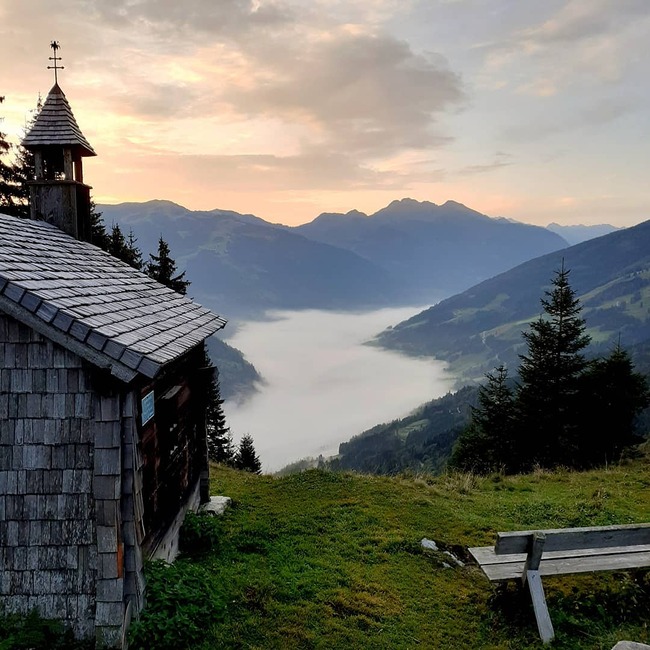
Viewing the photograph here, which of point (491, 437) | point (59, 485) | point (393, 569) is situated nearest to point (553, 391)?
point (491, 437)

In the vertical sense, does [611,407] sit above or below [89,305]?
below

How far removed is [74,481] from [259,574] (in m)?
3.88

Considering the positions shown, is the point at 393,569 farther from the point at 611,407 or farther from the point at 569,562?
the point at 611,407

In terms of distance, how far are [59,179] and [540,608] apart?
12.9 meters

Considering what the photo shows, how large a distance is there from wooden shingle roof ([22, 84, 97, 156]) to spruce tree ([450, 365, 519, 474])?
77.1 feet

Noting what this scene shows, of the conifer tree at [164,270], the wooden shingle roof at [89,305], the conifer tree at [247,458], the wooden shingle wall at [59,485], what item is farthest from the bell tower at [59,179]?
the conifer tree at [247,458]

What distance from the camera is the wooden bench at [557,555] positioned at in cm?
680

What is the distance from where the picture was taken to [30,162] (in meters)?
25.7

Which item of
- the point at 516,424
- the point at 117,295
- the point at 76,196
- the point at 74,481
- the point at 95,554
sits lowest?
the point at 516,424

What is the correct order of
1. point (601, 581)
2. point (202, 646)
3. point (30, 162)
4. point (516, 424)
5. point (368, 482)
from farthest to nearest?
point (516, 424)
point (30, 162)
point (368, 482)
point (601, 581)
point (202, 646)

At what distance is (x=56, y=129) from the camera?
1160 centimetres

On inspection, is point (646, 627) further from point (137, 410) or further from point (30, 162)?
point (30, 162)

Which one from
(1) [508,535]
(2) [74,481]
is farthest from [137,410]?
(1) [508,535]

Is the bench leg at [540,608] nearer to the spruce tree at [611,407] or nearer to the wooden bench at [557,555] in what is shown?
the wooden bench at [557,555]
